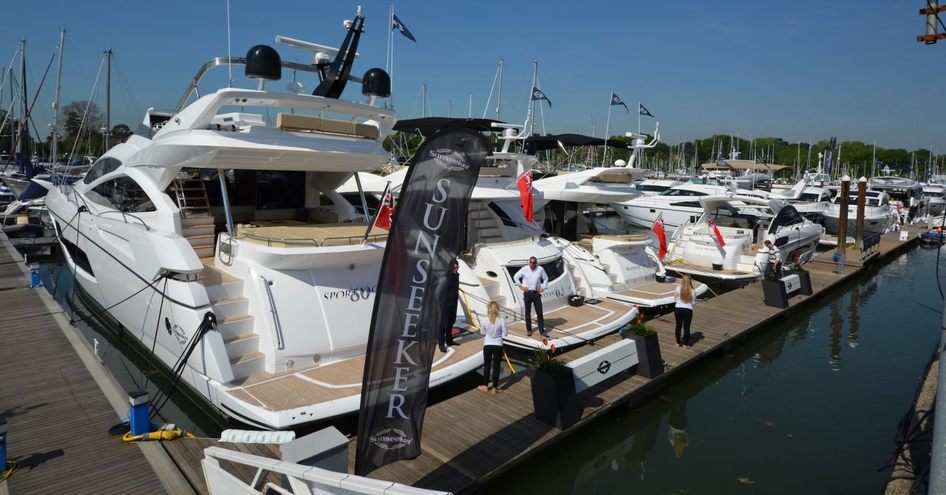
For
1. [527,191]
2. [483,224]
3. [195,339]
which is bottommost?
[195,339]

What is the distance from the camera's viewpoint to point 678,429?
28.0ft

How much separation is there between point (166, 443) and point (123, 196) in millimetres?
5812

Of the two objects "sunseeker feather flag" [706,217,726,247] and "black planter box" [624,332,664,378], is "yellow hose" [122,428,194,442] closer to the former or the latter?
"black planter box" [624,332,664,378]

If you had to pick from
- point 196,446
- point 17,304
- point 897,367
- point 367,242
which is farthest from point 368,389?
point 897,367

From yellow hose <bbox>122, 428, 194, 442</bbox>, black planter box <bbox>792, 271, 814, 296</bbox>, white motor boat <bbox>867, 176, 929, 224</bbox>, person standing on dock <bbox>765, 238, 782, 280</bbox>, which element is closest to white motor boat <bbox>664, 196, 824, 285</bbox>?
person standing on dock <bbox>765, 238, 782, 280</bbox>

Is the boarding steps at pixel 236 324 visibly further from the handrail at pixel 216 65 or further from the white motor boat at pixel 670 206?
the white motor boat at pixel 670 206

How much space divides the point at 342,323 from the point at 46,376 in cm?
403

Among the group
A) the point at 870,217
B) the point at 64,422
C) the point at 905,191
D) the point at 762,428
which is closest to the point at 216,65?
the point at 64,422

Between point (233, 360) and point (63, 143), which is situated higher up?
point (63, 143)

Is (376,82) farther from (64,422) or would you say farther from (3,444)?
(3,444)

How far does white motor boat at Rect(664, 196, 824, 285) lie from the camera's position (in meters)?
18.1

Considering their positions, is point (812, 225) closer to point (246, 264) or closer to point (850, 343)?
point (850, 343)

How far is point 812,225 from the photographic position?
2236 centimetres

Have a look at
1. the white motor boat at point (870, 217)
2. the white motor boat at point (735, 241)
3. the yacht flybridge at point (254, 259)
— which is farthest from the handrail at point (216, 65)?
the white motor boat at point (870, 217)
